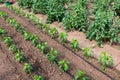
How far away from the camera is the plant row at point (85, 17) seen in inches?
273

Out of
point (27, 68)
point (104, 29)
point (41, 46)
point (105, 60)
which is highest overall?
point (104, 29)

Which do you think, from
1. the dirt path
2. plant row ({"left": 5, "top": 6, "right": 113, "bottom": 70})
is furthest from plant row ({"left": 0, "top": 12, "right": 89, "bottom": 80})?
the dirt path

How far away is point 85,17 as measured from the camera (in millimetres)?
7652

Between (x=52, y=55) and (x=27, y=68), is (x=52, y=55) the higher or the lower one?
the higher one

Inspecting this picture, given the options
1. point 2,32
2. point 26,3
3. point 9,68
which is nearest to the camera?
point 9,68

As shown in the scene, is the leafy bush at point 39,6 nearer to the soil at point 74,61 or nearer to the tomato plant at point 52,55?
the soil at point 74,61

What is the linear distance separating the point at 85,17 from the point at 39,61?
249cm

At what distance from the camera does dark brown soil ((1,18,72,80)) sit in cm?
550

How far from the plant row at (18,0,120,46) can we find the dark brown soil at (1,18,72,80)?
174cm

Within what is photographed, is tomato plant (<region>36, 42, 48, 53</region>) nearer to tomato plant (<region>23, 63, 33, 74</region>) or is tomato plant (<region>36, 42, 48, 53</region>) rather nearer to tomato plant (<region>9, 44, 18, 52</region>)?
tomato plant (<region>9, 44, 18, 52</region>)

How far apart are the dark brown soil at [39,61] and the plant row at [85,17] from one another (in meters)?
1.74

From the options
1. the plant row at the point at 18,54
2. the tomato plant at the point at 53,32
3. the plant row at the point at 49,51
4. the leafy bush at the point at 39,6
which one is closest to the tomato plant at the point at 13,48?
the plant row at the point at 18,54

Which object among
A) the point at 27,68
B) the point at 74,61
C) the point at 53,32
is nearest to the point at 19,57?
the point at 27,68

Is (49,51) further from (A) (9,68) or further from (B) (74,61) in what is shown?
(A) (9,68)
